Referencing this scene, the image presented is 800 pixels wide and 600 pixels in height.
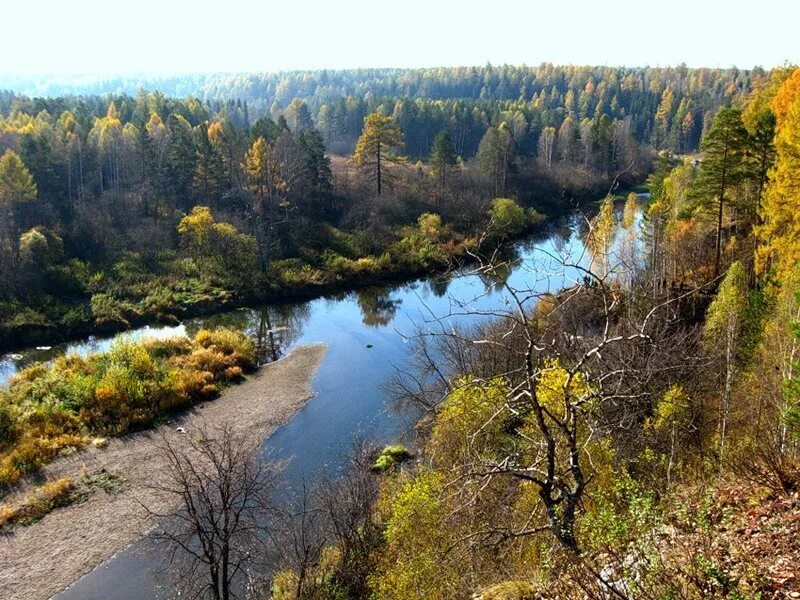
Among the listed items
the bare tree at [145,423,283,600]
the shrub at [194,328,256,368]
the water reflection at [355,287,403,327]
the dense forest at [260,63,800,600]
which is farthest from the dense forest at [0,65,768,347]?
the bare tree at [145,423,283,600]

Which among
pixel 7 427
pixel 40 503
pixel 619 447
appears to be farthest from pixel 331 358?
pixel 619 447

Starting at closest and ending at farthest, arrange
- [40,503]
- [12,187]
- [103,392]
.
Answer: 1. [40,503]
2. [103,392]
3. [12,187]

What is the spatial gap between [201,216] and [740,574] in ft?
142

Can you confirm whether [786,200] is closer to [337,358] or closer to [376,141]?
[337,358]

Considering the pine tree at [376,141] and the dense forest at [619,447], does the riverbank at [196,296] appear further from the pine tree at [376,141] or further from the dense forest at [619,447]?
the dense forest at [619,447]

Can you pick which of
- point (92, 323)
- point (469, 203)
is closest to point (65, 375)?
point (92, 323)

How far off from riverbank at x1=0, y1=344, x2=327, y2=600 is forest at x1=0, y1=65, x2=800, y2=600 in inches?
34.4

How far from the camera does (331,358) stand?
33719mm

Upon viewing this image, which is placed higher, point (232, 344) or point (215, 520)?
point (215, 520)

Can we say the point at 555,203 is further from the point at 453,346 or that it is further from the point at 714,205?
the point at 453,346

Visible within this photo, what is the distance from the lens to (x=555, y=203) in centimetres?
6844

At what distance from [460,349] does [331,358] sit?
1163 centimetres

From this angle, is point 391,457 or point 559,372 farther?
point 391,457

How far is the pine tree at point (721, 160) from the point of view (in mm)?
27438
